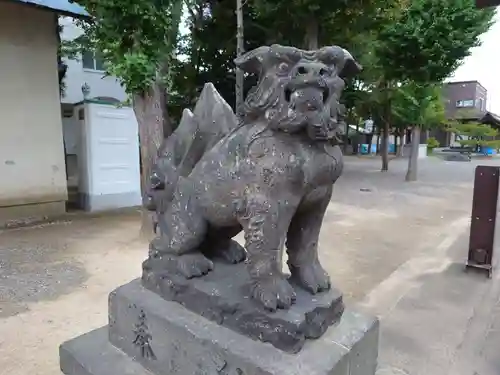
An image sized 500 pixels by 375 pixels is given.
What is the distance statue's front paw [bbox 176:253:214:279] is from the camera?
155cm

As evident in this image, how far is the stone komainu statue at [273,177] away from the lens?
1218 mm

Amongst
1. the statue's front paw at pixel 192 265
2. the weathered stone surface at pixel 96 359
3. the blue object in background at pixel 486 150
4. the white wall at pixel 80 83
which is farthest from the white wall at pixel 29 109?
the blue object in background at pixel 486 150

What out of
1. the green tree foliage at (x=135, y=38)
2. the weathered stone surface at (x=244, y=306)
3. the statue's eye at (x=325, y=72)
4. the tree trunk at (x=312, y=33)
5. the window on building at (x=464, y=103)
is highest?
the window on building at (x=464, y=103)

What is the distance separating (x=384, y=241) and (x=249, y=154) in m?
3.86

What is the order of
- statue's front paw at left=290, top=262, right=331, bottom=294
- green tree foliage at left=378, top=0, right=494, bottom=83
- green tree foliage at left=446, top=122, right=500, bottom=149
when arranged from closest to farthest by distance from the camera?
statue's front paw at left=290, top=262, right=331, bottom=294 < green tree foliage at left=378, top=0, right=494, bottom=83 < green tree foliage at left=446, top=122, right=500, bottom=149

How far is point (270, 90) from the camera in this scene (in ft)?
4.09

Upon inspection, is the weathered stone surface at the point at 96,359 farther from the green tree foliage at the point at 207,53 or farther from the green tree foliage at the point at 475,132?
the green tree foliage at the point at 475,132

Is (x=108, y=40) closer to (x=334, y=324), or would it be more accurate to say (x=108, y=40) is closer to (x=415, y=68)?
(x=334, y=324)

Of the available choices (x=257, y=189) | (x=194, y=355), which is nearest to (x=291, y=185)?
(x=257, y=189)

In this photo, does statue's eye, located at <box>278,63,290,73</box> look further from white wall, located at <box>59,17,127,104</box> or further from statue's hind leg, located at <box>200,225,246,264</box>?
white wall, located at <box>59,17,127,104</box>

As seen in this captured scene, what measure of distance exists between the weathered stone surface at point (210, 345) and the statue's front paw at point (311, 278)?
0.48 feet

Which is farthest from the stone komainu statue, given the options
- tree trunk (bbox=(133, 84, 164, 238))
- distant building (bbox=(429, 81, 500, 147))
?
distant building (bbox=(429, 81, 500, 147))

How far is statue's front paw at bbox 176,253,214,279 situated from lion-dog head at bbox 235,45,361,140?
2.05 feet

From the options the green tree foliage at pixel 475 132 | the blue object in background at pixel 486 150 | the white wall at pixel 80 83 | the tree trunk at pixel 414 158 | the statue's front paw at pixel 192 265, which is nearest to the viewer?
the statue's front paw at pixel 192 265
